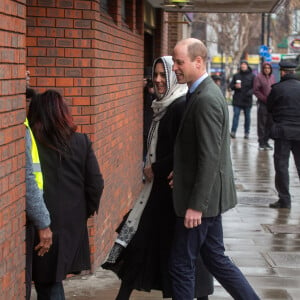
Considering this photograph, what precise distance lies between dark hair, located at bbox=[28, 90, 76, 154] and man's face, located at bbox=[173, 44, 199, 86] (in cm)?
75

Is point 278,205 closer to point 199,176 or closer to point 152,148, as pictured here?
point 152,148

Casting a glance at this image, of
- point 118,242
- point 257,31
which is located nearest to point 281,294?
point 118,242

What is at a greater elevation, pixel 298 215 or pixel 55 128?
pixel 55 128

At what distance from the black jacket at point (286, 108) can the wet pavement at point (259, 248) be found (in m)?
1.05

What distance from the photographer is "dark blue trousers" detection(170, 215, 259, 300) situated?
4.93 metres

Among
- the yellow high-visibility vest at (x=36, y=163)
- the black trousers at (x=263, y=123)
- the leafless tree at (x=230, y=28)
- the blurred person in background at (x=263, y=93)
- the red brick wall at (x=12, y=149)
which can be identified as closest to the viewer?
the red brick wall at (x=12, y=149)

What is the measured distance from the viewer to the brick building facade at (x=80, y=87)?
407cm

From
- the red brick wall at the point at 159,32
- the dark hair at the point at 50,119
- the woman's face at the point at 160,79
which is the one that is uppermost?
the red brick wall at the point at 159,32

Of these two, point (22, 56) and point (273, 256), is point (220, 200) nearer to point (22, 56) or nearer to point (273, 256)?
point (22, 56)

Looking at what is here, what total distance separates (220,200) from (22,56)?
4.99ft

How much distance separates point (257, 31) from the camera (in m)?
74.8

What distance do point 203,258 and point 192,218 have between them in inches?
21.5

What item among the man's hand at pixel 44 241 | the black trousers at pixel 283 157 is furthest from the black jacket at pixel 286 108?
the man's hand at pixel 44 241

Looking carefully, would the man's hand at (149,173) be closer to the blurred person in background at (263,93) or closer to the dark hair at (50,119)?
the dark hair at (50,119)
